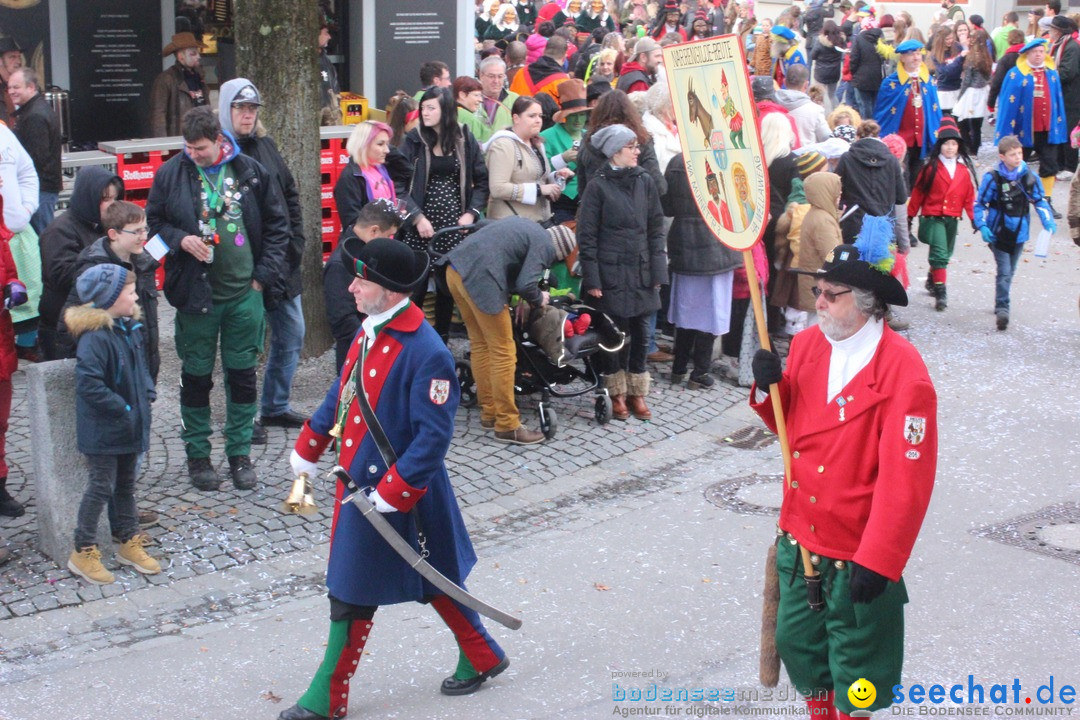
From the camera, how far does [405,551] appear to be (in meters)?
4.97

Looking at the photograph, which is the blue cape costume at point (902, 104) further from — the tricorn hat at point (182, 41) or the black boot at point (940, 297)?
the tricorn hat at point (182, 41)

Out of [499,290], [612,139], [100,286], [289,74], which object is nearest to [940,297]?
→ [612,139]

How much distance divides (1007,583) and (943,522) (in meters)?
0.87

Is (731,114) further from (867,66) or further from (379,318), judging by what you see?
(867,66)

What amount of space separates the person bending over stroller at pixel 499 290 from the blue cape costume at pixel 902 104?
27.5 ft

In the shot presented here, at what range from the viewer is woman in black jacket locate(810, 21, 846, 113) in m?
20.3

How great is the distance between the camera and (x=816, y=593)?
14.6 feet

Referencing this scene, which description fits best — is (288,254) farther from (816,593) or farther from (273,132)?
(816,593)

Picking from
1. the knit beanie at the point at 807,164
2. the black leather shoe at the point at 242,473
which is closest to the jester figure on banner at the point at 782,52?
the knit beanie at the point at 807,164

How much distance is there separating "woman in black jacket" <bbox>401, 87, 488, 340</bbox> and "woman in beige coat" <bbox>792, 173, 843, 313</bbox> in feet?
8.21

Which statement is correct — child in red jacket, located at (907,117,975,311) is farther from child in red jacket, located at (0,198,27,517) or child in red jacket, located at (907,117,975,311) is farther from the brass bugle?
the brass bugle

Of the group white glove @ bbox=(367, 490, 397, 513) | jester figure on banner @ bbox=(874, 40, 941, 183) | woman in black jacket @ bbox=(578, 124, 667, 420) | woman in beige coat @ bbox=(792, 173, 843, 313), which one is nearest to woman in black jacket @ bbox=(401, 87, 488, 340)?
woman in black jacket @ bbox=(578, 124, 667, 420)

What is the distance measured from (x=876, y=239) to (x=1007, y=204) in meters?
1.57

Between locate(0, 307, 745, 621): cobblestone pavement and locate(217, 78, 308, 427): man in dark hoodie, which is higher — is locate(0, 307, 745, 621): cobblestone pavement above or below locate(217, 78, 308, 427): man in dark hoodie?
below
